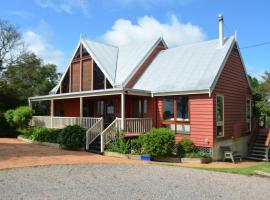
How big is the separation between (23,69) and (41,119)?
17.3 m

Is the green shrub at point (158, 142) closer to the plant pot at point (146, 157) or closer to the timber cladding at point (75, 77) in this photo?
the plant pot at point (146, 157)

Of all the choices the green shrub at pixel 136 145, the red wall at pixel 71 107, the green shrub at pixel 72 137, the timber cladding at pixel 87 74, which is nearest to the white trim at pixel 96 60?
the timber cladding at pixel 87 74

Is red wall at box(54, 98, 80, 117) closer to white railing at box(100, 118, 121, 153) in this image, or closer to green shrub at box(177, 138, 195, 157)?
white railing at box(100, 118, 121, 153)

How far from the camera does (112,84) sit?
812 inches

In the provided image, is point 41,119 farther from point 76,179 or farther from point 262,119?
point 262,119

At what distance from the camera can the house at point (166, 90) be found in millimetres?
17062

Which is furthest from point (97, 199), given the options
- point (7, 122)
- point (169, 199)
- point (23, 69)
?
point (23, 69)

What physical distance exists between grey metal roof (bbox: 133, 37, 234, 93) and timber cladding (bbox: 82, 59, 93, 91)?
12.5 feet

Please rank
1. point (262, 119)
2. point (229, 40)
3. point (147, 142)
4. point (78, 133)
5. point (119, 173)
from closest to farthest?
point (119, 173) → point (147, 142) → point (78, 133) → point (229, 40) → point (262, 119)

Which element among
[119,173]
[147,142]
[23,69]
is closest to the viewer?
[119,173]

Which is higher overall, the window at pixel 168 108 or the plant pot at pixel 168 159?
the window at pixel 168 108

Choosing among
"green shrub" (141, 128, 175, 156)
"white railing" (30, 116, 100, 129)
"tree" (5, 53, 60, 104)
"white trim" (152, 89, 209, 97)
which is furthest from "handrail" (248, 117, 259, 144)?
"tree" (5, 53, 60, 104)

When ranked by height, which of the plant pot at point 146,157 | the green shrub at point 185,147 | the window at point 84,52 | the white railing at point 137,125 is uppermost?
the window at point 84,52

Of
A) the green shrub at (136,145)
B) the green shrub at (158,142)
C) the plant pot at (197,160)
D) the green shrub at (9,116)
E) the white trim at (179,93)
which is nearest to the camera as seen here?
the green shrub at (158,142)
